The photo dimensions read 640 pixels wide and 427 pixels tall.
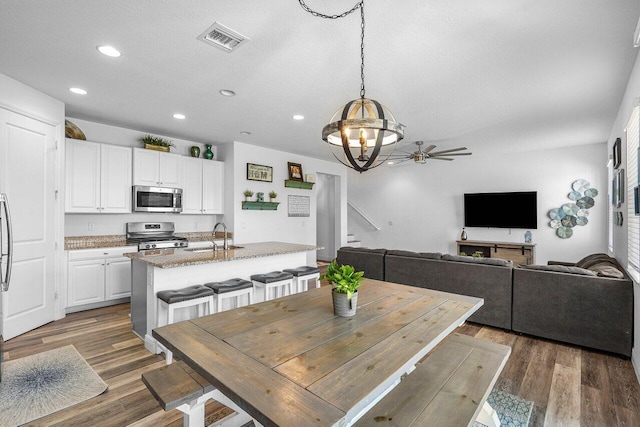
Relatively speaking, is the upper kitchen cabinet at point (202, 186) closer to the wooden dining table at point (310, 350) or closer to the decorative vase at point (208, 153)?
the decorative vase at point (208, 153)

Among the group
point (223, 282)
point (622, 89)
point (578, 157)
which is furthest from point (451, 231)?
point (223, 282)

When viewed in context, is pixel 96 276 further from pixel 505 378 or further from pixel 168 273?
pixel 505 378

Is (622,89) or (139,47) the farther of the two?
(622,89)

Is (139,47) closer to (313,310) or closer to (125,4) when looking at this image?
(125,4)

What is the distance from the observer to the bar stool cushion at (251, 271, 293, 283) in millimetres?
3487

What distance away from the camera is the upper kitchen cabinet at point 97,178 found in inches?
163

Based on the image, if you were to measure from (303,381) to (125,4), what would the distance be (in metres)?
2.42

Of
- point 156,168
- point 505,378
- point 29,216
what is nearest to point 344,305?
point 505,378

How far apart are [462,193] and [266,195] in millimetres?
4499

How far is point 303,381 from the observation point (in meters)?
1.15

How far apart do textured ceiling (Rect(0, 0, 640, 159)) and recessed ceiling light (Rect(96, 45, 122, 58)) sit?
0.16ft

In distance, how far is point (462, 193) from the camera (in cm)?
729

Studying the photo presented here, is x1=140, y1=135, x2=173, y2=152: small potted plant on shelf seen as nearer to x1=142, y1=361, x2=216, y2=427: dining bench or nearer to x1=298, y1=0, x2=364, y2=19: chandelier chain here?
x1=298, y1=0, x2=364, y2=19: chandelier chain

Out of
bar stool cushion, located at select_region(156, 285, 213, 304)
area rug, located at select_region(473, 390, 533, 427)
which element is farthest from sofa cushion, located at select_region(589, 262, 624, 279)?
bar stool cushion, located at select_region(156, 285, 213, 304)
